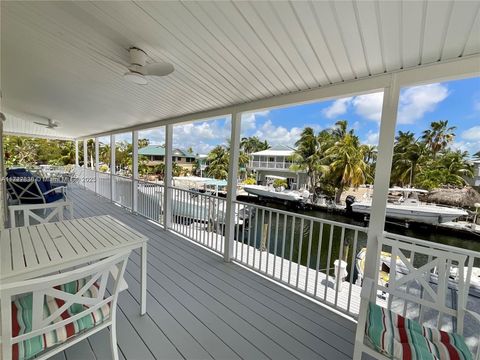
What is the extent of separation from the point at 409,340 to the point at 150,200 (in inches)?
201

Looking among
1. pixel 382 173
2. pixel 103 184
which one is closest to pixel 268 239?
pixel 382 173

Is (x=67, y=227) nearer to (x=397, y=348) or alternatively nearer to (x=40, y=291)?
(x=40, y=291)

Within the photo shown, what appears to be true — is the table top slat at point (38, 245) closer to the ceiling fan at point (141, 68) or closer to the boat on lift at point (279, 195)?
the ceiling fan at point (141, 68)

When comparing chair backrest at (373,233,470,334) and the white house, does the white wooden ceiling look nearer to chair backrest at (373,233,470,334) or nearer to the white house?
chair backrest at (373,233,470,334)

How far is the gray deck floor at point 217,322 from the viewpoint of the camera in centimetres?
172

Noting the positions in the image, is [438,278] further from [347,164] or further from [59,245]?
[347,164]

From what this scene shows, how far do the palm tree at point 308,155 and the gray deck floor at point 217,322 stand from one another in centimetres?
1716

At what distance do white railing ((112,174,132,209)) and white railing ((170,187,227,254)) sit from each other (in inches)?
80.4

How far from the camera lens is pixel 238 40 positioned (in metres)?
1.69

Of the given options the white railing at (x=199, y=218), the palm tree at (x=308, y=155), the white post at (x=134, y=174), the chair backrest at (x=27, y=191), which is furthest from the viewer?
the palm tree at (x=308, y=155)

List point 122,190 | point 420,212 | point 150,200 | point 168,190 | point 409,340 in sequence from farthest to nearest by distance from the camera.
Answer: point 420,212 < point 122,190 < point 150,200 < point 168,190 < point 409,340

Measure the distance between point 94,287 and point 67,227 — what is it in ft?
2.59

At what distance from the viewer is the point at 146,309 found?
2.14 metres

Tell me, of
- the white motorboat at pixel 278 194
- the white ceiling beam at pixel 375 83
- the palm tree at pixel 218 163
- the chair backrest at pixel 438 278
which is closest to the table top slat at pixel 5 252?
the chair backrest at pixel 438 278
